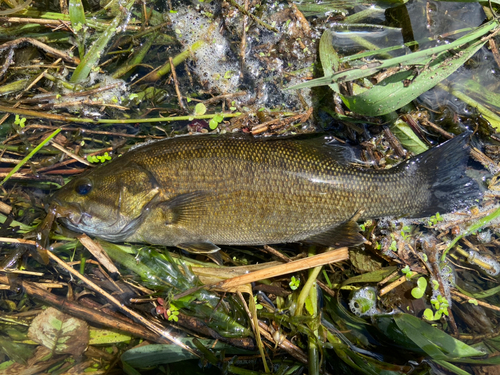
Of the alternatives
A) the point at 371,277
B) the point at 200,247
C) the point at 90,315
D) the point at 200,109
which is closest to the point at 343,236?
the point at 371,277

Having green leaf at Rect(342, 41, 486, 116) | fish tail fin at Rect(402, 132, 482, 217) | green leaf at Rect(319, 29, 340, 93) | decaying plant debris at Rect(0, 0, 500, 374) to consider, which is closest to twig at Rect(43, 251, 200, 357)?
decaying plant debris at Rect(0, 0, 500, 374)

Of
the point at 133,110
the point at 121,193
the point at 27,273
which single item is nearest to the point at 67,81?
the point at 133,110

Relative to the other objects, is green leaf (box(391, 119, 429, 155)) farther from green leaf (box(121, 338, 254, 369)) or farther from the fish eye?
the fish eye

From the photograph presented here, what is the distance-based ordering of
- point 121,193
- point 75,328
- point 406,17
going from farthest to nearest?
point 406,17, point 75,328, point 121,193

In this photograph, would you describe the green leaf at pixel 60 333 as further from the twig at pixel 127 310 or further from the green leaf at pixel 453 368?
the green leaf at pixel 453 368

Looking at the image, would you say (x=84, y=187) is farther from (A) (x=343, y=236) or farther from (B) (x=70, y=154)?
(A) (x=343, y=236)

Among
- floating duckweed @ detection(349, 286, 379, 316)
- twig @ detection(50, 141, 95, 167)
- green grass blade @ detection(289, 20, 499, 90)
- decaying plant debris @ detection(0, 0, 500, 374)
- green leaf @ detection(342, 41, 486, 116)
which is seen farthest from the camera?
twig @ detection(50, 141, 95, 167)

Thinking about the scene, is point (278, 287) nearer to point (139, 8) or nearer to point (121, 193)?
point (121, 193)
